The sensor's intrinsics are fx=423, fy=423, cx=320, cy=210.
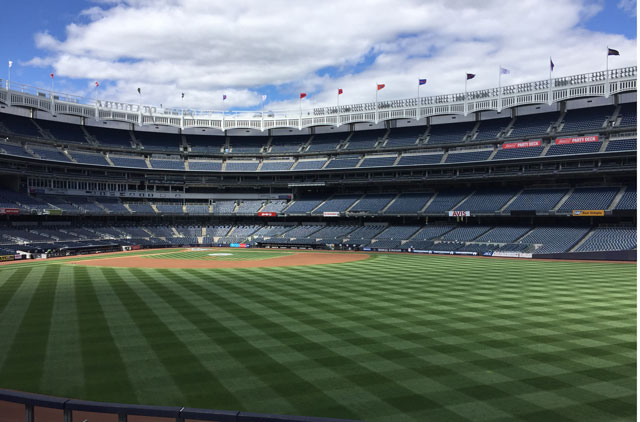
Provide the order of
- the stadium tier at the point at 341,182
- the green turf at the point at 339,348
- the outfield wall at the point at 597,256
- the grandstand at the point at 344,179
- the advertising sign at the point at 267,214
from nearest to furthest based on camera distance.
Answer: the green turf at the point at 339,348 < the outfield wall at the point at 597,256 < the grandstand at the point at 344,179 < the stadium tier at the point at 341,182 < the advertising sign at the point at 267,214

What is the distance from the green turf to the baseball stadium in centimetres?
12

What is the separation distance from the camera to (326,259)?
2265 inches

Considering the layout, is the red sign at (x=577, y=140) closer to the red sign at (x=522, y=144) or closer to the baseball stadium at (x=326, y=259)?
the baseball stadium at (x=326, y=259)

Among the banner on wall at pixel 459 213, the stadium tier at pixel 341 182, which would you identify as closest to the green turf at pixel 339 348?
the stadium tier at pixel 341 182

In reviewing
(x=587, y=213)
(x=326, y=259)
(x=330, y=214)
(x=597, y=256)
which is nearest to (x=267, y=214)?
(x=330, y=214)

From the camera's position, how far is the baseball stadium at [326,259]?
43.9 feet

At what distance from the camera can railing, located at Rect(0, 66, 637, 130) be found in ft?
214

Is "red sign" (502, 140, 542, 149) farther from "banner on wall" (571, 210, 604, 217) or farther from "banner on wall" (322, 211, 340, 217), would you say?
"banner on wall" (322, 211, 340, 217)

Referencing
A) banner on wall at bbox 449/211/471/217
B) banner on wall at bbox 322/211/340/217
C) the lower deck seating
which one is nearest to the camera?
the lower deck seating

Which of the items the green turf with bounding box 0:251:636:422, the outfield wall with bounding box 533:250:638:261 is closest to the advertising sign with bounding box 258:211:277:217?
the outfield wall with bounding box 533:250:638:261

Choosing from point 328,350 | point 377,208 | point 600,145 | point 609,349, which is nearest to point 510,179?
point 600,145

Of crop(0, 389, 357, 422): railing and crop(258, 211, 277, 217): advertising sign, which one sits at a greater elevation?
crop(258, 211, 277, 217): advertising sign

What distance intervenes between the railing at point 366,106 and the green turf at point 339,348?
1752 inches

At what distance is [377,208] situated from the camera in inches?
3194
